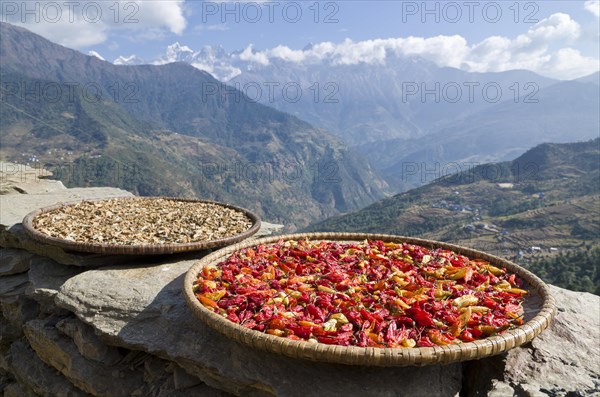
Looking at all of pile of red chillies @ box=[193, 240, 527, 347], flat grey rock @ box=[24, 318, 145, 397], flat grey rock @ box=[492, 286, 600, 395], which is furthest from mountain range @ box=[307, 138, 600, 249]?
flat grey rock @ box=[24, 318, 145, 397]

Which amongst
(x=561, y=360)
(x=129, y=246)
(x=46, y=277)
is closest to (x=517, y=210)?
(x=561, y=360)

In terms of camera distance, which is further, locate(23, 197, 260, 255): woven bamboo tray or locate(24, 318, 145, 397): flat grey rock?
locate(23, 197, 260, 255): woven bamboo tray

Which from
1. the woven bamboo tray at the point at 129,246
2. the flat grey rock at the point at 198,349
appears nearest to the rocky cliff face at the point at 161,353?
the flat grey rock at the point at 198,349

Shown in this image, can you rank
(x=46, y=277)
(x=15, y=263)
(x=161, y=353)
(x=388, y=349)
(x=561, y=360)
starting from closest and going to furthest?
(x=388, y=349) → (x=561, y=360) → (x=161, y=353) → (x=46, y=277) → (x=15, y=263)

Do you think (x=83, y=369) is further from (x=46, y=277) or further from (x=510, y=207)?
(x=510, y=207)

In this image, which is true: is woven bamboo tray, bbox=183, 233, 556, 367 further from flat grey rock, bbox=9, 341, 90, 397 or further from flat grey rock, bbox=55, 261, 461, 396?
flat grey rock, bbox=9, 341, 90, 397

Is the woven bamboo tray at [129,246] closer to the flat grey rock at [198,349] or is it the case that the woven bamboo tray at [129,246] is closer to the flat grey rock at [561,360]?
the flat grey rock at [198,349]
